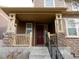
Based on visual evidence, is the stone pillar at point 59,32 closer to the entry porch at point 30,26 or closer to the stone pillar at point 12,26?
the entry porch at point 30,26

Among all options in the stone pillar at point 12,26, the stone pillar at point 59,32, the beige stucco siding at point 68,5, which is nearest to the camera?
the stone pillar at point 59,32

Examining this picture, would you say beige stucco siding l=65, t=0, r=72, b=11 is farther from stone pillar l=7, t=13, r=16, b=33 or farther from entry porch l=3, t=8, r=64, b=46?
stone pillar l=7, t=13, r=16, b=33

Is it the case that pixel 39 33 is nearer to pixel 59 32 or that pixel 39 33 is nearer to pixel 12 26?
pixel 59 32

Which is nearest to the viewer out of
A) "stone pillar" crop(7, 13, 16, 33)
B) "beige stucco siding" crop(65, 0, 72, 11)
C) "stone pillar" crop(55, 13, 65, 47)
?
"stone pillar" crop(55, 13, 65, 47)

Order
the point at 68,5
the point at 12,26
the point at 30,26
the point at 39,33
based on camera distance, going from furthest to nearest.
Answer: the point at 68,5 → the point at 39,33 → the point at 30,26 → the point at 12,26

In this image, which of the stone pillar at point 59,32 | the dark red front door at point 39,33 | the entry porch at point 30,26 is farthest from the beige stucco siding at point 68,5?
the dark red front door at point 39,33

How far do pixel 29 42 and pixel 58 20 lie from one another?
10.4ft

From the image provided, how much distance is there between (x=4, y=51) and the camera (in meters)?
8.67

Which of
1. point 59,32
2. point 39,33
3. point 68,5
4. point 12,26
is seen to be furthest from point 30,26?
point 68,5

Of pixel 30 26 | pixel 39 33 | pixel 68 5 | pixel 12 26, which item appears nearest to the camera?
pixel 12 26

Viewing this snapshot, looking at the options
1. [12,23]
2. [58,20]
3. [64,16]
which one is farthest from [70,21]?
[12,23]

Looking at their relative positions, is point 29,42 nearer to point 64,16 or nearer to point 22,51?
point 22,51

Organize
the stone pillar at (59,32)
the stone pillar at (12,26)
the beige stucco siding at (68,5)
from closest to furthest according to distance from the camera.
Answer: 1. the stone pillar at (59,32)
2. the stone pillar at (12,26)
3. the beige stucco siding at (68,5)

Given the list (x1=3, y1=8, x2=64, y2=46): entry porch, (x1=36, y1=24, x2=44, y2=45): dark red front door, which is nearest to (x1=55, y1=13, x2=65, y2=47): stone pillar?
(x1=3, y1=8, x2=64, y2=46): entry porch
